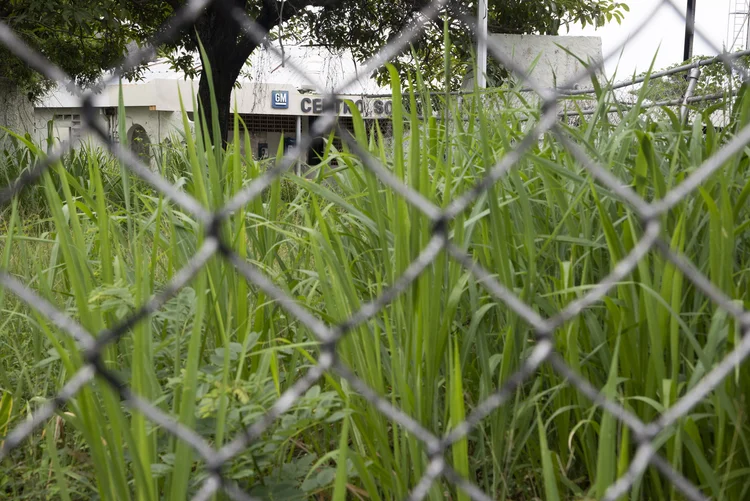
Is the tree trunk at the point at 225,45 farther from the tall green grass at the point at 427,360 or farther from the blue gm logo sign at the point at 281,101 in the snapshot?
the tall green grass at the point at 427,360

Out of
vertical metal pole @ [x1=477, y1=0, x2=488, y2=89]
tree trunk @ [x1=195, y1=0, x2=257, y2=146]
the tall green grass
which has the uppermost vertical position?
tree trunk @ [x1=195, y1=0, x2=257, y2=146]

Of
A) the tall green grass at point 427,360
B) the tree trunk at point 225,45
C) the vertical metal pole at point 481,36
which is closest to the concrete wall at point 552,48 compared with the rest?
the tree trunk at point 225,45

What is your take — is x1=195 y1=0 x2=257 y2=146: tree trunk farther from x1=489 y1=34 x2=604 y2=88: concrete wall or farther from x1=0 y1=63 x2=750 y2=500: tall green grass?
x1=0 y1=63 x2=750 y2=500: tall green grass

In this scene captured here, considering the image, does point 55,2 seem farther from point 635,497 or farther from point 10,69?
point 635,497

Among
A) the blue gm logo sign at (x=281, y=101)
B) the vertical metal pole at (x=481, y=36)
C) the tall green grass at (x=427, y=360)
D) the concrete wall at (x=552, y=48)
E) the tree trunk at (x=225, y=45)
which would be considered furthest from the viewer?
the blue gm logo sign at (x=281, y=101)

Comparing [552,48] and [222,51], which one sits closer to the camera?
[222,51]

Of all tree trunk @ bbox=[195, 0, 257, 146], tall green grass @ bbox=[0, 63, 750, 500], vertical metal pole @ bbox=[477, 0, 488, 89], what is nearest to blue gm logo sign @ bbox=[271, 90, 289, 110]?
tree trunk @ bbox=[195, 0, 257, 146]

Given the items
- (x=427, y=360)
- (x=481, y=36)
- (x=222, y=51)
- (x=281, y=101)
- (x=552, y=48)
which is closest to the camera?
(x=481, y=36)

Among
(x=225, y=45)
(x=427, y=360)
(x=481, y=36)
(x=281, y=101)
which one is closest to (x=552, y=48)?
(x=281, y=101)

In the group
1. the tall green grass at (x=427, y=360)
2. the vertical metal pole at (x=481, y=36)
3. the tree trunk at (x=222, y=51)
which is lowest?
the tall green grass at (x=427, y=360)

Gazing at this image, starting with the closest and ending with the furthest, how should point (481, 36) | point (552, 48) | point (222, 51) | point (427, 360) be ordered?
point (481, 36)
point (427, 360)
point (222, 51)
point (552, 48)

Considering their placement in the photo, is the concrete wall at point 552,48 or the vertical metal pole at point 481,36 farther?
Answer: the concrete wall at point 552,48

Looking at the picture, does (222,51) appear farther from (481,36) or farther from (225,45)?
(481,36)

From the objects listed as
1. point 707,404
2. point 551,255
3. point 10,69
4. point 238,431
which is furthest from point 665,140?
point 10,69
